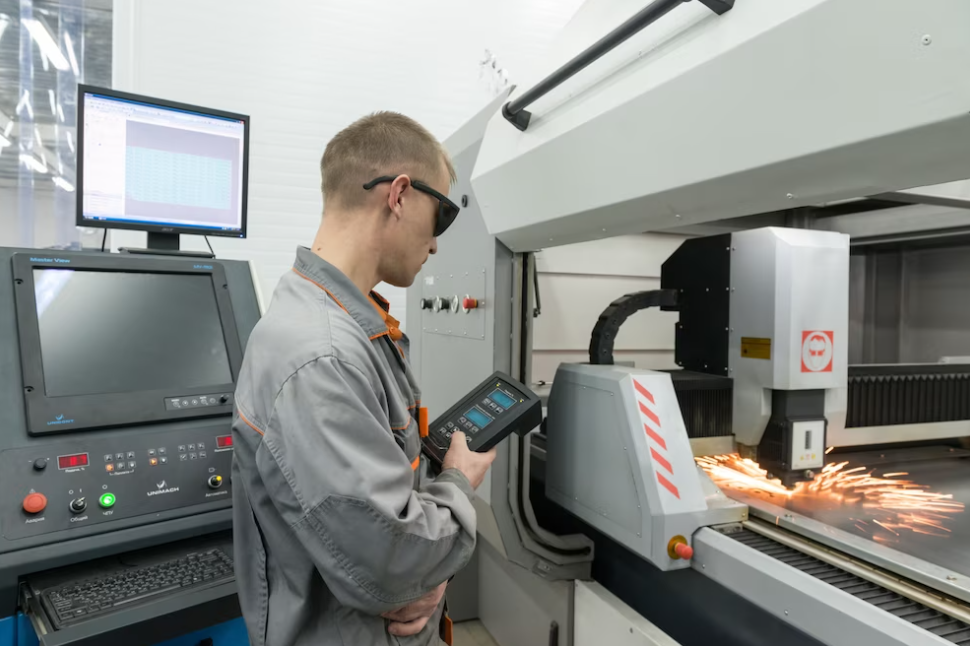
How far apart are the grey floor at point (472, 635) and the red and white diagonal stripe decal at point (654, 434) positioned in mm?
1434

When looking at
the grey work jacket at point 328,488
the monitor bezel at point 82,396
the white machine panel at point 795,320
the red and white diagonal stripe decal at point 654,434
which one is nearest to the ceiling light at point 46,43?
the monitor bezel at point 82,396

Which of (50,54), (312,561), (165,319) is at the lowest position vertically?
(312,561)

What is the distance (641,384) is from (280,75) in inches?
87.9

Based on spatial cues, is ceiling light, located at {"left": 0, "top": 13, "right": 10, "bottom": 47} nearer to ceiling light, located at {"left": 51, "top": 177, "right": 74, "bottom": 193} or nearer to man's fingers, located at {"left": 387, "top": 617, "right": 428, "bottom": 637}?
ceiling light, located at {"left": 51, "top": 177, "right": 74, "bottom": 193}

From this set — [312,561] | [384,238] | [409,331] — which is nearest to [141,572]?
[312,561]

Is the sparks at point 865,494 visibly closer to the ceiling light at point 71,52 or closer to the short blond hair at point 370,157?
the short blond hair at point 370,157

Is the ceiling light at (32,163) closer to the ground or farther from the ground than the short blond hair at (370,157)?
farther from the ground

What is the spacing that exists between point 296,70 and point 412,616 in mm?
2549

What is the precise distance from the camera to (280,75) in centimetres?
271

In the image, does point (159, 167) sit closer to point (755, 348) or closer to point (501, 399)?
point (501, 399)

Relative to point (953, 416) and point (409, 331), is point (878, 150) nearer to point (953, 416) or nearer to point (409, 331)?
point (953, 416)

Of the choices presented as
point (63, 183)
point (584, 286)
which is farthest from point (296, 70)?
point (584, 286)

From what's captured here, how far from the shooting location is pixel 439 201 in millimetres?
1105

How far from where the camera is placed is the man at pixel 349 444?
0.79 m
